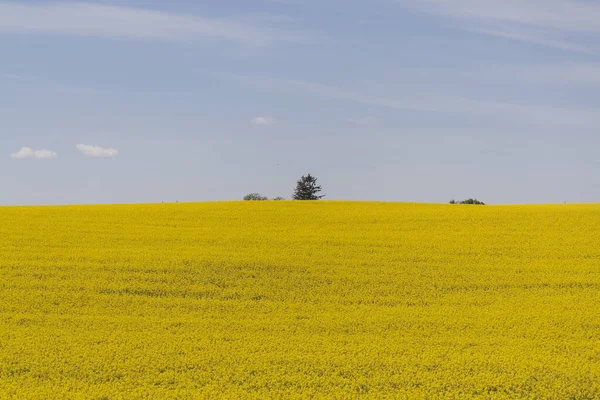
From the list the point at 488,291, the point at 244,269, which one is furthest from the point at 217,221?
the point at 488,291

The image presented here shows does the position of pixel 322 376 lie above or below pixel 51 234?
below

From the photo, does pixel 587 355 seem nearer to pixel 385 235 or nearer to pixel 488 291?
pixel 488 291

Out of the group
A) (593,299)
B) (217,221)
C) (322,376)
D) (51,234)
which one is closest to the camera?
(322,376)

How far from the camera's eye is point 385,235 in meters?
23.4

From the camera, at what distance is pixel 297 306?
51.7 feet

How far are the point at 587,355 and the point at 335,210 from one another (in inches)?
668

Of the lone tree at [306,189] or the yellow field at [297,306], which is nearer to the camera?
the yellow field at [297,306]

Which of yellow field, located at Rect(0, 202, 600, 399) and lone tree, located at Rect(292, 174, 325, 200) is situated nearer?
yellow field, located at Rect(0, 202, 600, 399)

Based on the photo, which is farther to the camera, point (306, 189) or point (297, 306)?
point (306, 189)

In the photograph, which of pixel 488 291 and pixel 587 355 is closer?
pixel 587 355

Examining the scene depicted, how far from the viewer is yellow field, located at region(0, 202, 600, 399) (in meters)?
11.3

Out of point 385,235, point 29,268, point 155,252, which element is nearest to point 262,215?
point 385,235

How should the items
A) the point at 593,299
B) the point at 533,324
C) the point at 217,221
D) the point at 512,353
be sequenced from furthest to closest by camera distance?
1. the point at 217,221
2. the point at 593,299
3. the point at 533,324
4. the point at 512,353

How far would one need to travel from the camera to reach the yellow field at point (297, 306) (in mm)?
11266
